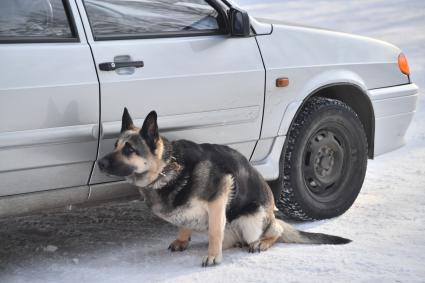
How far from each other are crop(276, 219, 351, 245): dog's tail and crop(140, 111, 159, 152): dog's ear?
1099 mm

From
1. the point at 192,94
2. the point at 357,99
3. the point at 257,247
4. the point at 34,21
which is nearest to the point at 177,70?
the point at 192,94

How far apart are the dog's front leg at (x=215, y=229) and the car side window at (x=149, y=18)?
3.35 feet

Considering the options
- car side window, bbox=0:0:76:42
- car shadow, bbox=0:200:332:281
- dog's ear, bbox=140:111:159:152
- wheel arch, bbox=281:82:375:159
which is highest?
car side window, bbox=0:0:76:42

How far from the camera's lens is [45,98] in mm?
4188

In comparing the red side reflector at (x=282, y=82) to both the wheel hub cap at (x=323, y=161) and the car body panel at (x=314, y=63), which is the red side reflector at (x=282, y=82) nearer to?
the car body panel at (x=314, y=63)

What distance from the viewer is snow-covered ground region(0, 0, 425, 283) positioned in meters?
4.51

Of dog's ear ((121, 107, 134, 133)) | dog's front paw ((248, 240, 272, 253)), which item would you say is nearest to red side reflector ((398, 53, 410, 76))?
dog's front paw ((248, 240, 272, 253))

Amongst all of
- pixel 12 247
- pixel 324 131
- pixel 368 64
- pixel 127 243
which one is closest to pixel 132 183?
pixel 127 243

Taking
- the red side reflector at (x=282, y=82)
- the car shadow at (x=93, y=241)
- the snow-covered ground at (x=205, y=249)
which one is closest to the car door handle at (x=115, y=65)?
the car shadow at (x=93, y=241)

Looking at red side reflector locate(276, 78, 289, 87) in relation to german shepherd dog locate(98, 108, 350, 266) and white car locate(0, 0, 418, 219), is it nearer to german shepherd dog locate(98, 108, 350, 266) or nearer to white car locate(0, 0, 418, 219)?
white car locate(0, 0, 418, 219)

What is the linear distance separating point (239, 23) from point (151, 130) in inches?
38.1

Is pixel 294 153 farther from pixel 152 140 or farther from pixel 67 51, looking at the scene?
pixel 67 51

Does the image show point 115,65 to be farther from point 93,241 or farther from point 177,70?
point 93,241

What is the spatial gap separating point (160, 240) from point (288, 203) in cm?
87
